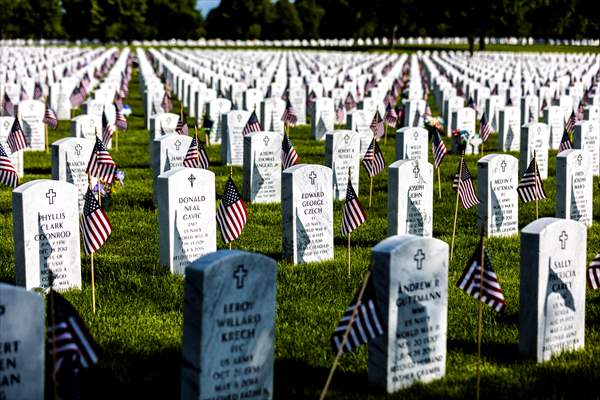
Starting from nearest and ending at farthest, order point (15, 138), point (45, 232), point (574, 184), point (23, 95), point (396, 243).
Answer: point (396, 243), point (45, 232), point (574, 184), point (15, 138), point (23, 95)

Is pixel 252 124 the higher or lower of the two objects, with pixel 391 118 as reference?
lower

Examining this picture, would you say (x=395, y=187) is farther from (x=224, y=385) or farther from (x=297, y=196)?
(x=224, y=385)

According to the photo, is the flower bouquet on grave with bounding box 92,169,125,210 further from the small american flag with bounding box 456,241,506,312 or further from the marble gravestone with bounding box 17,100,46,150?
the small american flag with bounding box 456,241,506,312

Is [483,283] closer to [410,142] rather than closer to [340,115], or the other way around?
[410,142]

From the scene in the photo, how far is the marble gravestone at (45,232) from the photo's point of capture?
9.53 metres

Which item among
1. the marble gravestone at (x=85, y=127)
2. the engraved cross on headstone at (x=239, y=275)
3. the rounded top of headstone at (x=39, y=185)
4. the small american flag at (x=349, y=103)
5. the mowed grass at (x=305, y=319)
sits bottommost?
the mowed grass at (x=305, y=319)

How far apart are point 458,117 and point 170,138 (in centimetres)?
926

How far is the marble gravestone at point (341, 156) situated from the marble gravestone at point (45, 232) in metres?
5.85

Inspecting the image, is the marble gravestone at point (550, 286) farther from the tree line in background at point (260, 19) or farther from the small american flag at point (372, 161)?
the tree line in background at point (260, 19)

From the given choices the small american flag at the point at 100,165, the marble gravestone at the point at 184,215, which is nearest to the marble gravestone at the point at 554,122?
the small american flag at the point at 100,165

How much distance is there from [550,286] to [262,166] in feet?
24.4

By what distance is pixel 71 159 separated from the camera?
539 inches

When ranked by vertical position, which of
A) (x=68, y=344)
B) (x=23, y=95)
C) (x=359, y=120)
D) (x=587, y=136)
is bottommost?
(x=68, y=344)

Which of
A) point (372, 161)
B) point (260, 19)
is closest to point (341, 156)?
point (372, 161)
